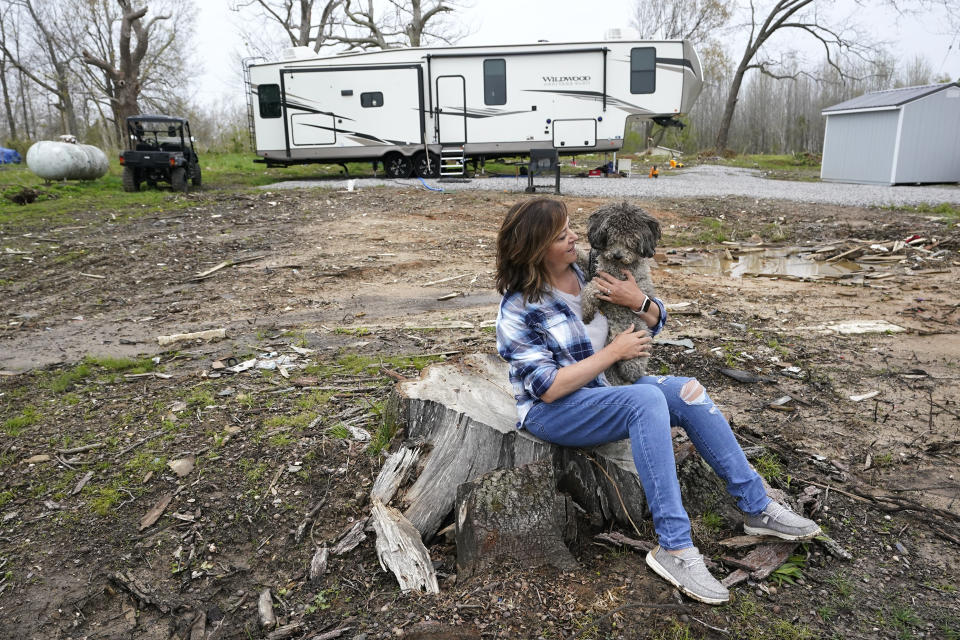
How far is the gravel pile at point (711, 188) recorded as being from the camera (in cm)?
1349

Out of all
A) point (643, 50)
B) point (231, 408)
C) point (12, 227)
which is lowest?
point (231, 408)

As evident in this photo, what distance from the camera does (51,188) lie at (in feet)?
51.9

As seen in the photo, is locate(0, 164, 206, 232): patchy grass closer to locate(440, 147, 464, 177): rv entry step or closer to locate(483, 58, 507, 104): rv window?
locate(440, 147, 464, 177): rv entry step

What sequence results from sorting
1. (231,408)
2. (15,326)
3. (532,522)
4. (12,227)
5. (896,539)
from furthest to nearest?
(12,227) < (15,326) < (231,408) < (896,539) < (532,522)

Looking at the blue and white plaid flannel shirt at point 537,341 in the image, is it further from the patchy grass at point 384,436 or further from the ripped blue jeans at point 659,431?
the patchy grass at point 384,436

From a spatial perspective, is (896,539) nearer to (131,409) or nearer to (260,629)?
(260,629)

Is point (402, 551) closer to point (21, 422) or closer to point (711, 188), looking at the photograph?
point (21, 422)

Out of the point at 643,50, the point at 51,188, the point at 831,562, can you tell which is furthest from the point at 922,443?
the point at 51,188

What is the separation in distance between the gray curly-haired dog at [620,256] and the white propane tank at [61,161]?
18.2 m

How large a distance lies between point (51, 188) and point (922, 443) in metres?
18.4

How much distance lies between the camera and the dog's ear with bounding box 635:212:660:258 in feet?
8.78

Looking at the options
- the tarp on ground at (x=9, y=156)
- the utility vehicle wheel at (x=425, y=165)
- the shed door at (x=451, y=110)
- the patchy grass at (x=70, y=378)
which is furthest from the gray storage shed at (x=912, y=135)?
the tarp on ground at (x=9, y=156)

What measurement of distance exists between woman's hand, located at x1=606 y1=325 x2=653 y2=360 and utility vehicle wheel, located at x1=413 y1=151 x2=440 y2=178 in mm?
15697

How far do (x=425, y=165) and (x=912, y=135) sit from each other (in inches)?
502
